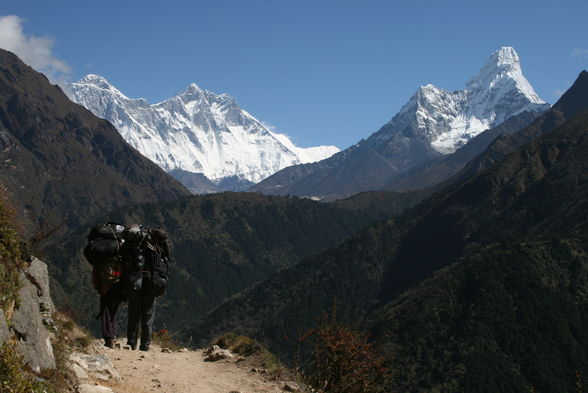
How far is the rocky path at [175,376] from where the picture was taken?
13.0m

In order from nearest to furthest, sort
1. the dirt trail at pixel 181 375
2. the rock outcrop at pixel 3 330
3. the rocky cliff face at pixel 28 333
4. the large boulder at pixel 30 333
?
1. the rock outcrop at pixel 3 330
2. the rocky cliff face at pixel 28 333
3. the large boulder at pixel 30 333
4. the dirt trail at pixel 181 375

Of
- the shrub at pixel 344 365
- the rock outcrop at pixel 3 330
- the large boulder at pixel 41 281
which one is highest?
the large boulder at pixel 41 281

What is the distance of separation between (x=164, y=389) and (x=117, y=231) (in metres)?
3.90

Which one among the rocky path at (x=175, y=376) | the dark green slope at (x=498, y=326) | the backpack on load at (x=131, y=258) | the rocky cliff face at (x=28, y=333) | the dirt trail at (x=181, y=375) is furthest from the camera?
the dark green slope at (x=498, y=326)

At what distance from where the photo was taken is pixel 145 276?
53.4ft

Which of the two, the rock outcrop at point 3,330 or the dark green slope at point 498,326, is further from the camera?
the dark green slope at point 498,326

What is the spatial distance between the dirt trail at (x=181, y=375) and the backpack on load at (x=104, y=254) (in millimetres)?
2047

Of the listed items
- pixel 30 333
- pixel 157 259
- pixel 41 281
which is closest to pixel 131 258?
pixel 157 259

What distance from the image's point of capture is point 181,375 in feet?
49.6

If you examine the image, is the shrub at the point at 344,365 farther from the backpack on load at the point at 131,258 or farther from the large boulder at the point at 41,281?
the large boulder at the point at 41,281

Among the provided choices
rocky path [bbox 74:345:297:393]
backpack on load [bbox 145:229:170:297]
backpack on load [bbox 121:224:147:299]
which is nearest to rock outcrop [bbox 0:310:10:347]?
rocky path [bbox 74:345:297:393]

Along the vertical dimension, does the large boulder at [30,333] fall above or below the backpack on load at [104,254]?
below

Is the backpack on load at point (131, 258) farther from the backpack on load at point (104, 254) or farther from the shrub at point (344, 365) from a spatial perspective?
the shrub at point (344, 365)

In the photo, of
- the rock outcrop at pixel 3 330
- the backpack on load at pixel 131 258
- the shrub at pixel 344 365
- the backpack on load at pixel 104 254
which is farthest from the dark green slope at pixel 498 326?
the rock outcrop at pixel 3 330
